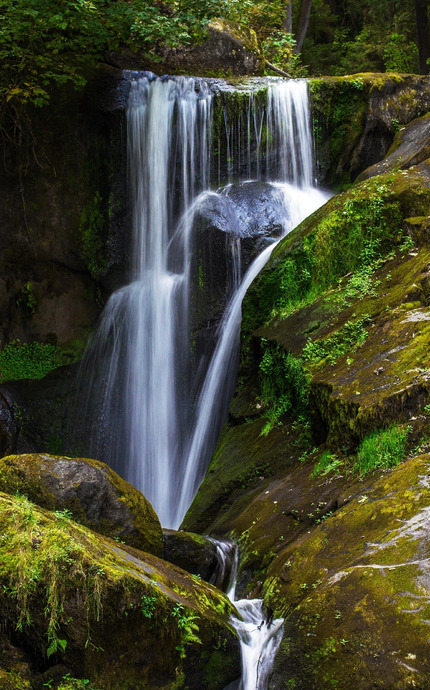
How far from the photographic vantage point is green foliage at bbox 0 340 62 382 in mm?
11227

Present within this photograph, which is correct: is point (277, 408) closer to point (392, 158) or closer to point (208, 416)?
point (208, 416)

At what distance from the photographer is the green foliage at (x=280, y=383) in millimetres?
6016

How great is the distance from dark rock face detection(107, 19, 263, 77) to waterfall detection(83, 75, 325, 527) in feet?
3.40

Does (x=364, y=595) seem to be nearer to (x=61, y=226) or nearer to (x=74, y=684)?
(x=74, y=684)

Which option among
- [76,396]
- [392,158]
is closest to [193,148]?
[392,158]

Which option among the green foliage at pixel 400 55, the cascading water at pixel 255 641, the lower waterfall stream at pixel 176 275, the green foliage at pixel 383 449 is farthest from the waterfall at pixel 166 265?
the green foliage at pixel 400 55

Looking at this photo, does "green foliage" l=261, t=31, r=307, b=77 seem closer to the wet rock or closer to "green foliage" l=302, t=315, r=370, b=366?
"green foliage" l=302, t=315, r=370, b=366

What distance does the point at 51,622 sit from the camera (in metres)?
2.96

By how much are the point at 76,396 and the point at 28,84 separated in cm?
532

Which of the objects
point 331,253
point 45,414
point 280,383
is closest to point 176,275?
point 45,414

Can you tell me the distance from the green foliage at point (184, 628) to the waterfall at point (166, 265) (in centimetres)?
526

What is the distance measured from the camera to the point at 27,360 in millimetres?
11375

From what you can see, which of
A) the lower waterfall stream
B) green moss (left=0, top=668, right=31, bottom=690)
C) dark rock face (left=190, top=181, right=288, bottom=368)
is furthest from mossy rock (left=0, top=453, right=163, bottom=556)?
dark rock face (left=190, top=181, right=288, bottom=368)

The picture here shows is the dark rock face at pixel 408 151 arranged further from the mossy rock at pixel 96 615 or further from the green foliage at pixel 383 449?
the mossy rock at pixel 96 615
